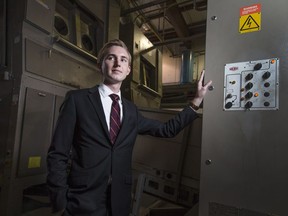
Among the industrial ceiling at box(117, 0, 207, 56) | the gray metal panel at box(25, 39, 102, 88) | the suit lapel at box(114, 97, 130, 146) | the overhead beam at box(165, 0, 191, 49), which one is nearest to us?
the suit lapel at box(114, 97, 130, 146)

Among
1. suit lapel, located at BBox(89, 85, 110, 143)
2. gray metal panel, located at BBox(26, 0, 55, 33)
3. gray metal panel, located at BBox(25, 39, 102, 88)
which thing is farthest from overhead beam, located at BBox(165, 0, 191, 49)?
suit lapel, located at BBox(89, 85, 110, 143)

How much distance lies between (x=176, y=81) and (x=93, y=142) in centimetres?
451

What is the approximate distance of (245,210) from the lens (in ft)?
3.37

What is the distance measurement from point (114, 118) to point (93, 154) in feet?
0.74

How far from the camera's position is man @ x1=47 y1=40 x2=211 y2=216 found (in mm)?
1119

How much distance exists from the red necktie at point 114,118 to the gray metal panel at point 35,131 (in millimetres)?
960

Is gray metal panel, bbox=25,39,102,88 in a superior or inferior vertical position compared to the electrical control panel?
superior

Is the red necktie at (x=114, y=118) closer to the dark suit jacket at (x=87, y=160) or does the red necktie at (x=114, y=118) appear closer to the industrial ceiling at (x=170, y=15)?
the dark suit jacket at (x=87, y=160)

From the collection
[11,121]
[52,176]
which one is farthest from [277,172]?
[11,121]

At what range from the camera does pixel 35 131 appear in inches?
76.7

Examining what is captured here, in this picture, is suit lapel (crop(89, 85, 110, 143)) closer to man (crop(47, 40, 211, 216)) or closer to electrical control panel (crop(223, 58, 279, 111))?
man (crop(47, 40, 211, 216))

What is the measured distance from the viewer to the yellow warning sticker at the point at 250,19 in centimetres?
108

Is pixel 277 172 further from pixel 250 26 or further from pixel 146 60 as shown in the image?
pixel 146 60

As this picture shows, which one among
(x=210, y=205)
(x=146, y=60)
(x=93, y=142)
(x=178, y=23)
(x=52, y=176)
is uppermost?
(x=178, y=23)
